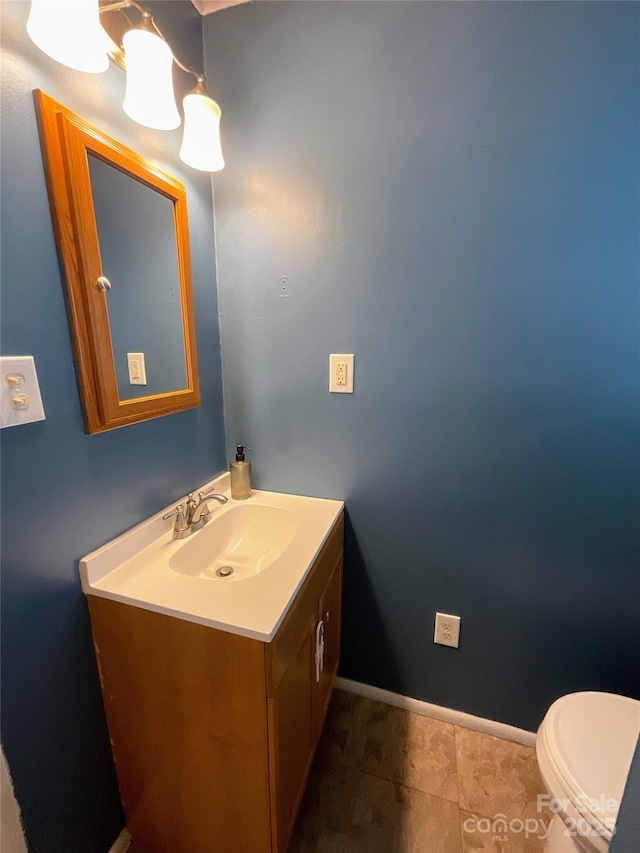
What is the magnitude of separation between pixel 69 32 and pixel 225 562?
1257 mm

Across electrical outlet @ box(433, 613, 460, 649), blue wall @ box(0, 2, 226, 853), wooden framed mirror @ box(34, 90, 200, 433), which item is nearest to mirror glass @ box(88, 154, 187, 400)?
wooden framed mirror @ box(34, 90, 200, 433)

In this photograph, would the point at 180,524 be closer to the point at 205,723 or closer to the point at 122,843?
the point at 205,723

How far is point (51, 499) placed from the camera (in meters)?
0.77

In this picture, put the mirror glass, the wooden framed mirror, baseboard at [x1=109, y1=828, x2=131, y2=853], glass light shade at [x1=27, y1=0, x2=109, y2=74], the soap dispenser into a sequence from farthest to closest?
1. the soap dispenser
2. baseboard at [x1=109, y1=828, x2=131, y2=853]
3. the mirror glass
4. the wooden framed mirror
5. glass light shade at [x1=27, y1=0, x2=109, y2=74]

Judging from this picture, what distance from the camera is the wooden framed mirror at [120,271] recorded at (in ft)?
2.45

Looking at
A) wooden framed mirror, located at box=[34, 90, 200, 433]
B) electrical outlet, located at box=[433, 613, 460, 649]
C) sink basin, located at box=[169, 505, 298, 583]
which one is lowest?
electrical outlet, located at box=[433, 613, 460, 649]

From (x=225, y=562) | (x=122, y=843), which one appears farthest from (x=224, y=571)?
(x=122, y=843)

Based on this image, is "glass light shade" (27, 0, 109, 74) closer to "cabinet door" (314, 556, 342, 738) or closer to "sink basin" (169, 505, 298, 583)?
"sink basin" (169, 505, 298, 583)

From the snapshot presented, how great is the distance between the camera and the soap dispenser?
51.4 inches

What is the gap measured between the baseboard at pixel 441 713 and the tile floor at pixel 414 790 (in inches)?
0.8

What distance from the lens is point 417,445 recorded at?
3.92 feet

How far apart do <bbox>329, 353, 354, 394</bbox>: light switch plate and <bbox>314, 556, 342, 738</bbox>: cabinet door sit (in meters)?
0.60

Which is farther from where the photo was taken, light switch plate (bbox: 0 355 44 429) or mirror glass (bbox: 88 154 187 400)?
mirror glass (bbox: 88 154 187 400)

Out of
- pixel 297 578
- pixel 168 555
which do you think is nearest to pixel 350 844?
pixel 297 578
